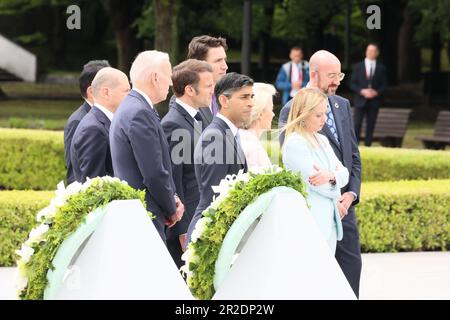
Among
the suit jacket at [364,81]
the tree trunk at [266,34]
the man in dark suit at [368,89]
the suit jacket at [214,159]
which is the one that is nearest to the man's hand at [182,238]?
the suit jacket at [214,159]

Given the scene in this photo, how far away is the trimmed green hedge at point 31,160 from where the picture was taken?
17594 millimetres

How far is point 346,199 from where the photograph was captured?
8.36 meters

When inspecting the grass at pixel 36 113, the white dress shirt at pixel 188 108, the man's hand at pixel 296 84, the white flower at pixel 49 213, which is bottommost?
the grass at pixel 36 113

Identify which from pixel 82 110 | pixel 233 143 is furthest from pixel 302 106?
pixel 82 110

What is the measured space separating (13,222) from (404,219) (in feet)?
12.3

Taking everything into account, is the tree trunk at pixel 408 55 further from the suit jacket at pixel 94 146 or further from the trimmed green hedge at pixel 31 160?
the suit jacket at pixel 94 146

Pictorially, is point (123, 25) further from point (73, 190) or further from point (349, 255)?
point (73, 190)

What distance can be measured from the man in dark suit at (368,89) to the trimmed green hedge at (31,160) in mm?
6454

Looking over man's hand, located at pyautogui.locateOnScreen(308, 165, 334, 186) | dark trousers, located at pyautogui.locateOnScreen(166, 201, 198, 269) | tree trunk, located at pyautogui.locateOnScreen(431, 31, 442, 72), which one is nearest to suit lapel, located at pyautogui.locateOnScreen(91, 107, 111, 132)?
dark trousers, located at pyautogui.locateOnScreen(166, 201, 198, 269)

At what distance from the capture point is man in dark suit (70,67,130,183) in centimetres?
814

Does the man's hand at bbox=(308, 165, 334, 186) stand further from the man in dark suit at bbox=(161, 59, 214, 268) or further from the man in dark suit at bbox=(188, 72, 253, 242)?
the man in dark suit at bbox=(161, 59, 214, 268)

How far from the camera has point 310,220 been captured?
6.40 metres
